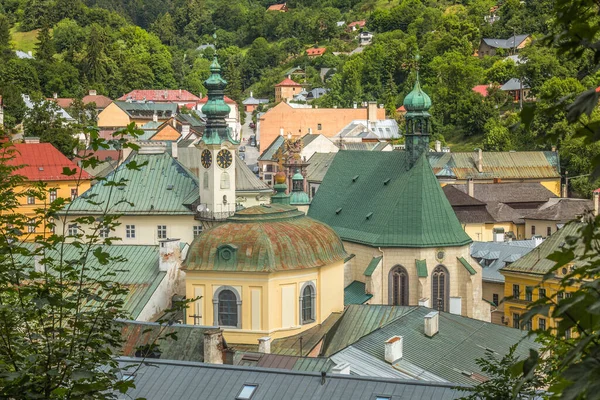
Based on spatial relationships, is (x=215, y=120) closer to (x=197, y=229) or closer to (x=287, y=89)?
(x=197, y=229)

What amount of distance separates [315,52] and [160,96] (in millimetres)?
40404

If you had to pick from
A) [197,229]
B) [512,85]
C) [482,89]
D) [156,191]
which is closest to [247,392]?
[197,229]

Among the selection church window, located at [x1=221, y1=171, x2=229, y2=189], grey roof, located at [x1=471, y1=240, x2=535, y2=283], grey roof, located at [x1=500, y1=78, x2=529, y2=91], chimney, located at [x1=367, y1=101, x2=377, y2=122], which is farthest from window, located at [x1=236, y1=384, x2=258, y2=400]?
chimney, located at [x1=367, y1=101, x2=377, y2=122]

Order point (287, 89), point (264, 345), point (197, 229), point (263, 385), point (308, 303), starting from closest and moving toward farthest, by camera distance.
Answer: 1. point (263, 385)
2. point (264, 345)
3. point (308, 303)
4. point (197, 229)
5. point (287, 89)

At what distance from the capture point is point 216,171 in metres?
59.8

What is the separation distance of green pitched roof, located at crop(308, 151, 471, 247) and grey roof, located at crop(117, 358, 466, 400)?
2449 cm

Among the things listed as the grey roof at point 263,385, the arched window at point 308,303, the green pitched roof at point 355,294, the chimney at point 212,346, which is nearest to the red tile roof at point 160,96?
the green pitched roof at point 355,294

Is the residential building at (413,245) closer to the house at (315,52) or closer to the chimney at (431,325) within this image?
the chimney at (431,325)

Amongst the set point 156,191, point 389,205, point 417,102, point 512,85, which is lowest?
point 389,205

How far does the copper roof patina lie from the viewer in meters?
41.6

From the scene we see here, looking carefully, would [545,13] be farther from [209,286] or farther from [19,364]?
[19,364]

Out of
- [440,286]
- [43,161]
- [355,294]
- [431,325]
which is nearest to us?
[431,325]

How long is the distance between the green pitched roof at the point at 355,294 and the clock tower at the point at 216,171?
10.1 meters

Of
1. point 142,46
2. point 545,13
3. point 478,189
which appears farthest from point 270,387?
point 142,46
